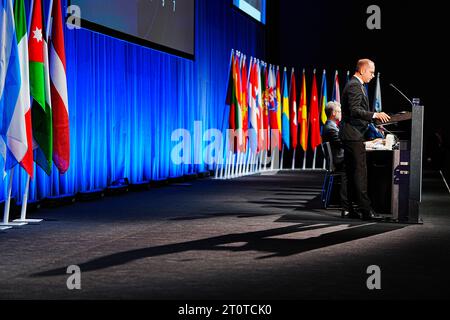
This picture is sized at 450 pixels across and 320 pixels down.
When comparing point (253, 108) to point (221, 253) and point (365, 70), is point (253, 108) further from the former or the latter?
point (221, 253)

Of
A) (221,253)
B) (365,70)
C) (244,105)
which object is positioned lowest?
(221,253)

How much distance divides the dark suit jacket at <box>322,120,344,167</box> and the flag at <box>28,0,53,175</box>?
124 inches

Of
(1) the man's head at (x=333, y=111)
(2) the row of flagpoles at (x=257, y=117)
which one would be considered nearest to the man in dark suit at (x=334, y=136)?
(1) the man's head at (x=333, y=111)

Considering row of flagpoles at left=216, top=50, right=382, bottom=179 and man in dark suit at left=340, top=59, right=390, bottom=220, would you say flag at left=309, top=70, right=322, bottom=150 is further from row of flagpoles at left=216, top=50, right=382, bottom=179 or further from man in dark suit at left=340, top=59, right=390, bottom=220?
man in dark suit at left=340, top=59, right=390, bottom=220

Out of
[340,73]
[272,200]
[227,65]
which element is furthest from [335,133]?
[340,73]

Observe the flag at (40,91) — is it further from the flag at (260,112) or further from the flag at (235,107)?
the flag at (260,112)

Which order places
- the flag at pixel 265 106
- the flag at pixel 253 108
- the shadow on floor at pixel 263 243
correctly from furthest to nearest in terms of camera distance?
the flag at pixel 265 106 → the flag at pixel 253 108 → the shadow on floor at pixel 263 243

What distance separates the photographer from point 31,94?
7523mm

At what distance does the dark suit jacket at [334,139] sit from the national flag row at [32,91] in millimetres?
2934

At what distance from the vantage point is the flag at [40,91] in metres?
7.47

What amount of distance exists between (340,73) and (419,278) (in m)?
17.9

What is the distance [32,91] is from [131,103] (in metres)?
5.08

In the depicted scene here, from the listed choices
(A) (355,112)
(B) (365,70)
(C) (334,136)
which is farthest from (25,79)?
(C) (334,136)
